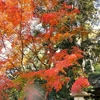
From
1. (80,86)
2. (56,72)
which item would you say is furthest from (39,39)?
(80,86)

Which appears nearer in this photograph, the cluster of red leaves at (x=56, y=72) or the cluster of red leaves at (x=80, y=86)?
the cluster of red leaves at (x=80, y=86)

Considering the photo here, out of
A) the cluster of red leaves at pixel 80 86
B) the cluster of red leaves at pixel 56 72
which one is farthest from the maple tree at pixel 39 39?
the cluster of red leaves at pixel 80 86

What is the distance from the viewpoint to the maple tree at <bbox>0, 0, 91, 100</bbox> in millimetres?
11039

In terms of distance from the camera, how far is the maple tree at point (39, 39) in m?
11.0

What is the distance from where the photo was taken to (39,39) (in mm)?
12750

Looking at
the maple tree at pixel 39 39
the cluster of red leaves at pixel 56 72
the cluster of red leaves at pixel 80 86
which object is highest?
the maple tree at pixel 39 39

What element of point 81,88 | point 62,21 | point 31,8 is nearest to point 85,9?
point 62,21

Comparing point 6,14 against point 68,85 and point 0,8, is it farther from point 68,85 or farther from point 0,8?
point 68,85

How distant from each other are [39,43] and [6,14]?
97.2 inches

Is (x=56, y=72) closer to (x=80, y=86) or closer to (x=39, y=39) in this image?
(x=80, y=86)

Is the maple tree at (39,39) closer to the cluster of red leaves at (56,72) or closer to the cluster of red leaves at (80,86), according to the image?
the cluster of red leaves at (56,72)

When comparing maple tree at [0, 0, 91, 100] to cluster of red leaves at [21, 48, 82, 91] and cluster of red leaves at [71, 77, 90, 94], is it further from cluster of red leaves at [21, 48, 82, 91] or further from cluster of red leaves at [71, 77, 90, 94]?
cluster of red leaves at [71, 77, 90, 94]

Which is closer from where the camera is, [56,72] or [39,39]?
[56,72]

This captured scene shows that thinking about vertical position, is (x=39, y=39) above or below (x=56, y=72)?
above
